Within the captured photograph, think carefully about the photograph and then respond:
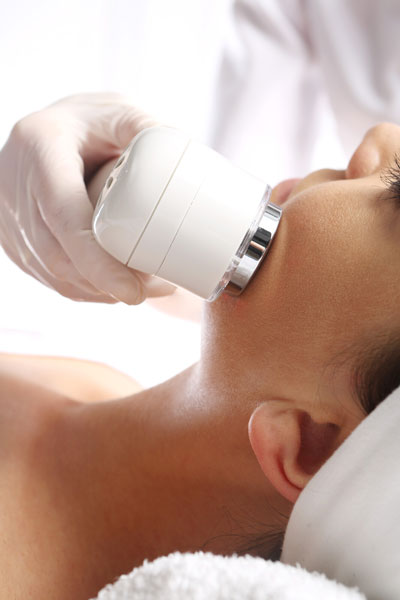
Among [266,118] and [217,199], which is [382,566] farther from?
[266,118]

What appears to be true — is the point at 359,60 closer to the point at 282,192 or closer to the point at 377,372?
the point at 282,192

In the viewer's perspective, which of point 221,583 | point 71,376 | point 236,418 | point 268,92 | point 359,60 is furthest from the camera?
point 268,92

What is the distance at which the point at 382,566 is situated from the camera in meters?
0.78

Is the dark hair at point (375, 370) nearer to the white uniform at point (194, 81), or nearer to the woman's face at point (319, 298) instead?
the woman's face at point (319, 298)

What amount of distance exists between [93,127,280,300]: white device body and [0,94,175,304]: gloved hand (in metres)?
0.13

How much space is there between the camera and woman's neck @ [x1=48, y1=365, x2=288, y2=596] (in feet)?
3.44

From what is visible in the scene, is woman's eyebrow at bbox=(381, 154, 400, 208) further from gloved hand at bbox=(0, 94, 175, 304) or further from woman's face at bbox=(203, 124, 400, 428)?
gloved hand at bbox=(0, 94, 175, 304)

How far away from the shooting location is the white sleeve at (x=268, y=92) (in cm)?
182

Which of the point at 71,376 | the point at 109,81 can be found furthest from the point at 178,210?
the point at 109,81

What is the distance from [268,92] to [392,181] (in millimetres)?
991

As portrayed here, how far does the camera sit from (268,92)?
183cm

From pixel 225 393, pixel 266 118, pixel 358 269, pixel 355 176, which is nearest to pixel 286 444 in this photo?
pixel 225 393

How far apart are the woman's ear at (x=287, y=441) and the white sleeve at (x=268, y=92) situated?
3.32 feet

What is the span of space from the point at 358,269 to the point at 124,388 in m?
0.81
